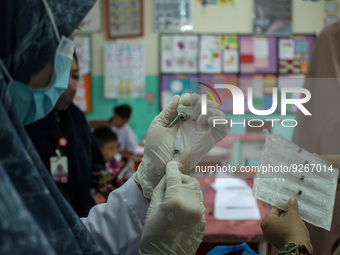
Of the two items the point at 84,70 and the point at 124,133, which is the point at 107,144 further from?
the point at 84,70

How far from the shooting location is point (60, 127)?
1526 mm

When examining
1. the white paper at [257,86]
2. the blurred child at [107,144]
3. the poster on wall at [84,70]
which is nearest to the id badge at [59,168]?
the white paper at [257,86]

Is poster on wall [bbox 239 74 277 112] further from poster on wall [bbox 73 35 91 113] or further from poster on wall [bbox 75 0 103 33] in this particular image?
poster on wall [bbox 75 0 103 33]

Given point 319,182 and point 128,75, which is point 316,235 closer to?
point 319,182

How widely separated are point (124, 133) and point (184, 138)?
9.72 feet

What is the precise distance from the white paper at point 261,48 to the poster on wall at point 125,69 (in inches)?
60.8

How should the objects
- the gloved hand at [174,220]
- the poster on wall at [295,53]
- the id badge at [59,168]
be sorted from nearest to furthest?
the gloved hand at [174,220], the id badge at [59,168], the poster on wall at [295,53]

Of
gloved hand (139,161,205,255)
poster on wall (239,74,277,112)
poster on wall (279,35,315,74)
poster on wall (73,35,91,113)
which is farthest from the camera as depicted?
poster on wall (73,35,91,113)

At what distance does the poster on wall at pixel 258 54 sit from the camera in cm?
424

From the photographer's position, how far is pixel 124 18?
14.0 ft

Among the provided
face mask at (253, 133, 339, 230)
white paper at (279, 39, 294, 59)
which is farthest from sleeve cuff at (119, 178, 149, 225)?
white paper at (279, 39, 294, 59)

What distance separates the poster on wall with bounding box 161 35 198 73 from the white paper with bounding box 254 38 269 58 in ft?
2.68

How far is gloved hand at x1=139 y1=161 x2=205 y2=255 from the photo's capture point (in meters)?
0.60

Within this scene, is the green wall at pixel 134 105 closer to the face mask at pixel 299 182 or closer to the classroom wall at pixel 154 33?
the classroom wall at pixel 154 33
